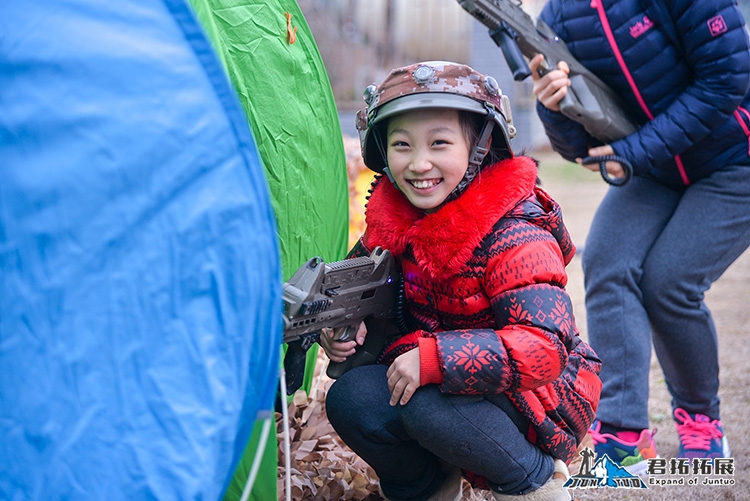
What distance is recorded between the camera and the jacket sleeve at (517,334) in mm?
1836

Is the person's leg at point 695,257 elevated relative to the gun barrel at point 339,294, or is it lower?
lower

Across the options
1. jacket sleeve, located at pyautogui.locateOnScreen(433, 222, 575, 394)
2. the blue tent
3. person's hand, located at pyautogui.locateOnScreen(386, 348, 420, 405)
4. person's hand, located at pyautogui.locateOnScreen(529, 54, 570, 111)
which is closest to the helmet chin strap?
jacket sleeve, located at pyautogui.locateOnScreen(433, 222, 575, 394)

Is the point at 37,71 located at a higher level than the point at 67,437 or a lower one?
higher

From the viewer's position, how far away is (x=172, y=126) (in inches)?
56.2

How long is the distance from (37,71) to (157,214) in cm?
31

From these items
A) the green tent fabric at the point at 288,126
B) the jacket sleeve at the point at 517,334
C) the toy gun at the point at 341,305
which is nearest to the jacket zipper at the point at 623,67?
the green tent fabric at the point at 288,126

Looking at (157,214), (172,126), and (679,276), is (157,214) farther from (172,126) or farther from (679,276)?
(679,276)

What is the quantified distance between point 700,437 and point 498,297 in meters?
1.40

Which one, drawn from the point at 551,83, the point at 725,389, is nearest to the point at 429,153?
the point at 551,83

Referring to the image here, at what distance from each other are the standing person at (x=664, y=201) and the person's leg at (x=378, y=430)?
93 centimetres

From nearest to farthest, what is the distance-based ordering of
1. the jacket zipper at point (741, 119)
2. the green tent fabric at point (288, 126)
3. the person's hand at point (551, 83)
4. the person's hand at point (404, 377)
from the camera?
the person's hand at point (404, 377) < the green tent fabric at point (288, 126) < the jacket zipper at point (741, 119) < the person's hand at point (551, 83)

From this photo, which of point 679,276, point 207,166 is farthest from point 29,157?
point 679,276

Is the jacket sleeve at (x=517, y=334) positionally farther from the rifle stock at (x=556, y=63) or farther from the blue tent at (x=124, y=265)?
the rifle stock at (x=556, y=63)

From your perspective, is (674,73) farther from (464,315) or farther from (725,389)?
(725,389)
